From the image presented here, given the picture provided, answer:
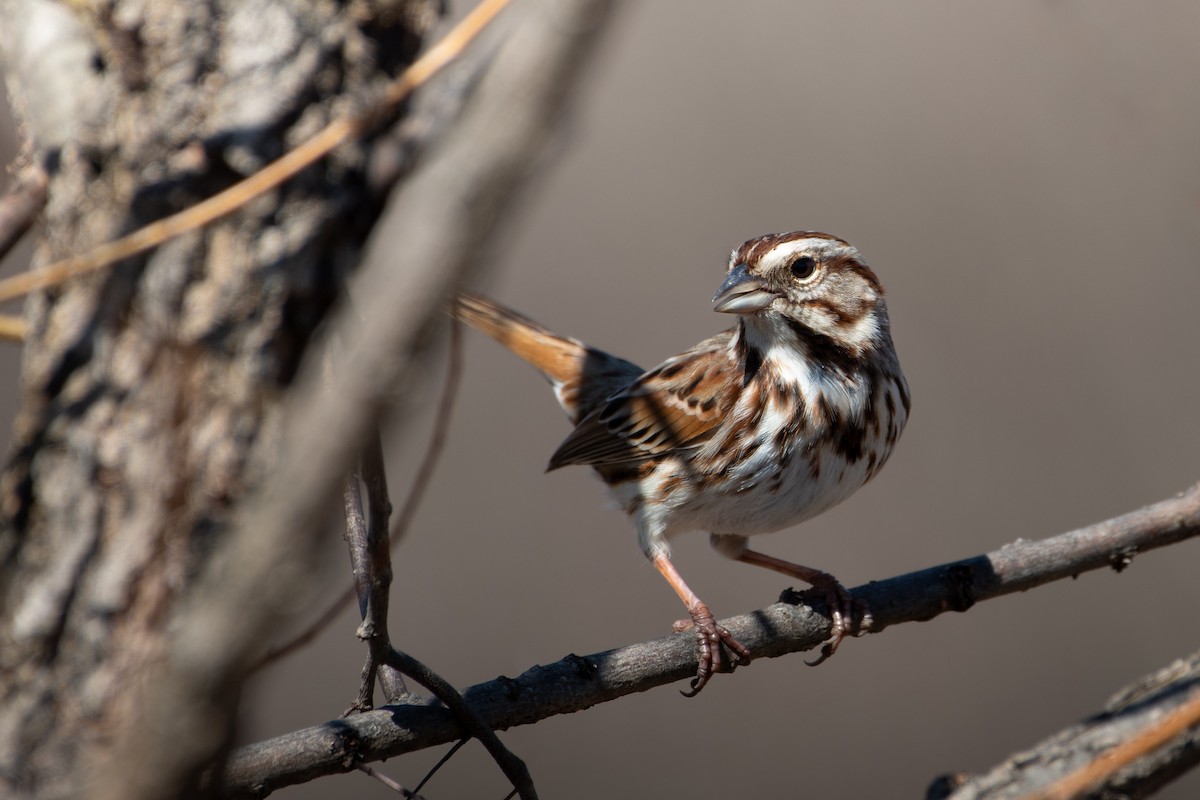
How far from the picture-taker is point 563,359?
4609 mm

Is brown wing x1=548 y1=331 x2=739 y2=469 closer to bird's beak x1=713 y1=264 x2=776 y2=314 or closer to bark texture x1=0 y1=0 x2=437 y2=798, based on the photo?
bird's beak x1=713 y1=264 x2=776 y2=314

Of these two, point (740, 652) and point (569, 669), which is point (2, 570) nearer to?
point (569, 669)

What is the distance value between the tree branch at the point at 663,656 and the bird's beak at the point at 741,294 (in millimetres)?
792

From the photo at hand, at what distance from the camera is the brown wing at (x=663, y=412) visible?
369 cm

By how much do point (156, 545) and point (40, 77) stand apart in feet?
1.80

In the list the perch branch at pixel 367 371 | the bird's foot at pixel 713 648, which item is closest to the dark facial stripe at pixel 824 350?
the bird's foot at pixel 713 648

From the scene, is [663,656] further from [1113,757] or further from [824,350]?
[824,350]

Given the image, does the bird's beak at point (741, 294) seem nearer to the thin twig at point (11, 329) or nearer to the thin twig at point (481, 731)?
the thin twig at point (481, 731)

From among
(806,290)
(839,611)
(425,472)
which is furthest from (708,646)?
(425,472)

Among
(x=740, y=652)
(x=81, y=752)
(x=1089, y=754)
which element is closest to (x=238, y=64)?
(x=81, y=752)

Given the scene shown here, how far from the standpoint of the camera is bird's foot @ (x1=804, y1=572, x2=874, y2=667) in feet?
9.88

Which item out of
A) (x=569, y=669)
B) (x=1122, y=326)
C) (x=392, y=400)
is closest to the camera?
(x=392, y=400)

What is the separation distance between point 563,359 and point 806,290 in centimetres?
137

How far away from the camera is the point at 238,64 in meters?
1.27
